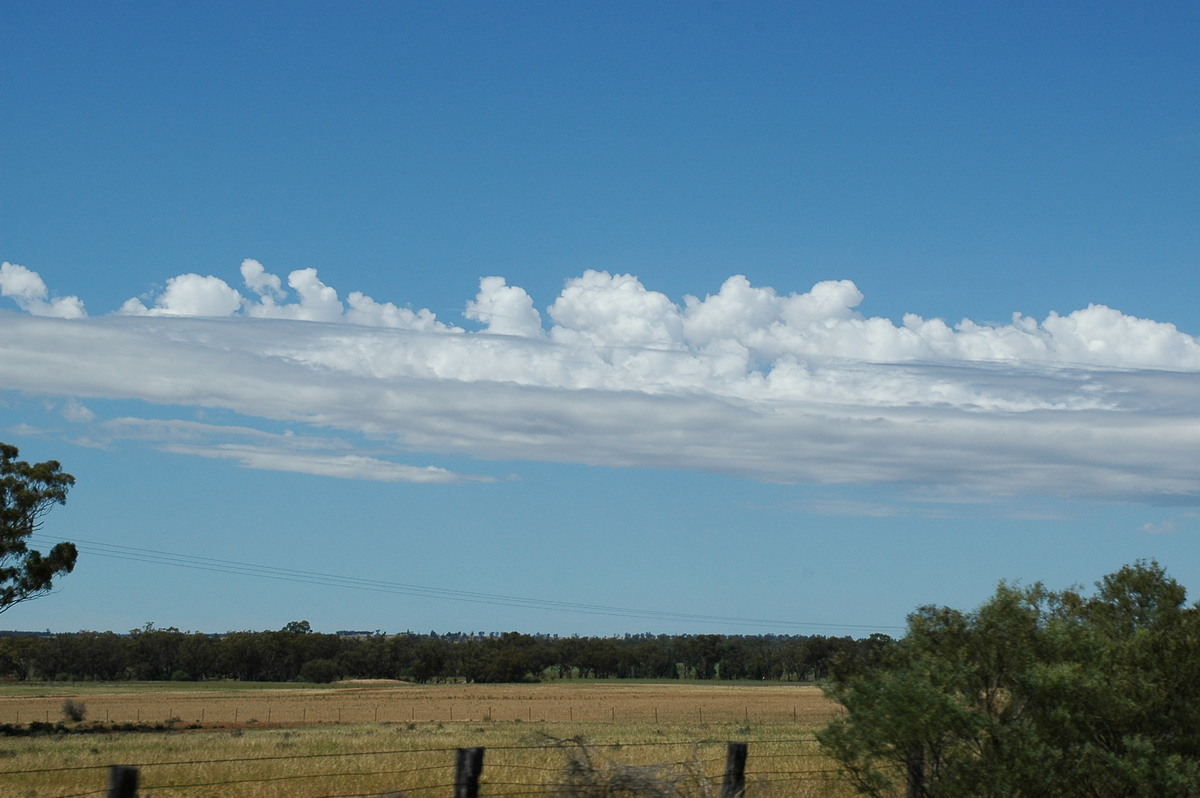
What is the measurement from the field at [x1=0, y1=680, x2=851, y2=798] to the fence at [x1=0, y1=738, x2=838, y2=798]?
1.5 inches

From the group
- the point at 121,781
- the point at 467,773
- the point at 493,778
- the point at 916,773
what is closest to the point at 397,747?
the point at 493,778

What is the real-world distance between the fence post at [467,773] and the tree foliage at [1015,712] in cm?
493

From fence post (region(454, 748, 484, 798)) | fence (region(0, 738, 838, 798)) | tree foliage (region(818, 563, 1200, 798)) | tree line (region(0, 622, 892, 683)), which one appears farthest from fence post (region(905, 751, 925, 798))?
tree line (region(0, 622, 892, 683))

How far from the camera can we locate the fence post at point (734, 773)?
456 inches

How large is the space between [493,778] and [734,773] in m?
9.81

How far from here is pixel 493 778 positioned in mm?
20406

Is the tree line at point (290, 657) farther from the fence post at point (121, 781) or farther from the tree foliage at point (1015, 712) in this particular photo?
the fence post at point (121, 781)

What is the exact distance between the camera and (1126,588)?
17.8 meters

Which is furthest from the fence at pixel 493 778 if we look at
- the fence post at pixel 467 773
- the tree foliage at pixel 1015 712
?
the tree foliage at pixel 1015 712

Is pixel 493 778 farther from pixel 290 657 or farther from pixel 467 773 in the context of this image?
pixel 290 657

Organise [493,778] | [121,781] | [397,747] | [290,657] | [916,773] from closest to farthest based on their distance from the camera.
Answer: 1. [121,781]
2. [916,773]
3. [493,778]
4. [397,747]
5. [290,657]

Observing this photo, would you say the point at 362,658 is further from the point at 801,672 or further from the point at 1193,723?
the point at 1193,723

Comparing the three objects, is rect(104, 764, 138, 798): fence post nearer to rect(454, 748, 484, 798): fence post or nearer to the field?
rect(454, 748, 484, 798): fence post

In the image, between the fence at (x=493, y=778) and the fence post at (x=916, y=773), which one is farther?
the fence post at (x=916, y=773)
